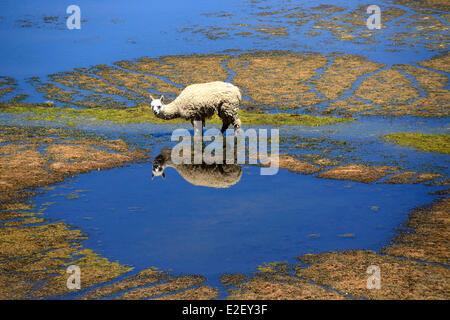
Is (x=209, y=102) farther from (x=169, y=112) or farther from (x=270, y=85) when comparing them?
(x=270, y=85)

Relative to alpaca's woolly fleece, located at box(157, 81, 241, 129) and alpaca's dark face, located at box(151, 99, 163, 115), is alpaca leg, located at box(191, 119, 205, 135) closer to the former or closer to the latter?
alpaca's woolly fleece, located at box(157, 81, 241, 129)

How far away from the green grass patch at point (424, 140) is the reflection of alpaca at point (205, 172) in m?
6.57

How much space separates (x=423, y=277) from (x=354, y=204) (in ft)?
13.7

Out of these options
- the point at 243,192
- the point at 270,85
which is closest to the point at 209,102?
the point at 243,192

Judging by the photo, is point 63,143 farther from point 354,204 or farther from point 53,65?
point 53,65

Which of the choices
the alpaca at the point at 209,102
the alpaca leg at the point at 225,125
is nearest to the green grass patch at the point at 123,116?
the alpaca leg at the point at 225,125

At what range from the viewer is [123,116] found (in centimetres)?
2700

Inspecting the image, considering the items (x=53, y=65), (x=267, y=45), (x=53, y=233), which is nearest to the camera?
(x=53, y=233)

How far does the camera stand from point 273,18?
5109 centimetres

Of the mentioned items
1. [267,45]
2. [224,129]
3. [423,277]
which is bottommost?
[423,277]

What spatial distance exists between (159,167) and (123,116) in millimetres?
8186

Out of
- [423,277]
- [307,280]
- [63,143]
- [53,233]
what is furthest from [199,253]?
[63,143]

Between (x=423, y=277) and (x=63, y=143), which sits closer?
(x=423, y=277)

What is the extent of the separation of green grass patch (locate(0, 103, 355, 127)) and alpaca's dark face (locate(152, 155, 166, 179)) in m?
5.68
